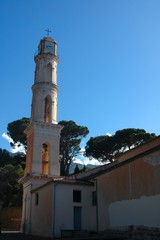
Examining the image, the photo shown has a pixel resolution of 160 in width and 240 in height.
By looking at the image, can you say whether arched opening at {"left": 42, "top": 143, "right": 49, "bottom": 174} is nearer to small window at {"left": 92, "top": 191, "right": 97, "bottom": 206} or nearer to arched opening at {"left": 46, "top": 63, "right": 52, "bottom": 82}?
arched opening at {"left": 46, "top": 63, "right": 52, "bottom": 82}

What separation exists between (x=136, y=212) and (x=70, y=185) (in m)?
6.18

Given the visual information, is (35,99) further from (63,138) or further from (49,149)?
(63,138)

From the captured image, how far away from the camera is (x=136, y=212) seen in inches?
617

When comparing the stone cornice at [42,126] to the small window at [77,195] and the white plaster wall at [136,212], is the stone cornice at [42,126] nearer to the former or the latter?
the small window at [77,195]

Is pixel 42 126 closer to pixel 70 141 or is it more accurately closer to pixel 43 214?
pixel 43 214

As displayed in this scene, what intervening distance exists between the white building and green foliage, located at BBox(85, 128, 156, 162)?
14822 millimetres

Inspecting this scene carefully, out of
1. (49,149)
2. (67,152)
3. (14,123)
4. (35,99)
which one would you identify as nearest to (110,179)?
(49,149)

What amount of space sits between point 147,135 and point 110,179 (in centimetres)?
2198

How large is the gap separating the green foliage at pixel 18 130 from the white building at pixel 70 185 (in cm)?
1912

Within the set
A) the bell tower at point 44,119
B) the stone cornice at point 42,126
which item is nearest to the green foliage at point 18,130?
the bell tower at point 44,119

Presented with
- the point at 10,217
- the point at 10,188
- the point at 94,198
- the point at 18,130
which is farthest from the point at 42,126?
the point at 18,130

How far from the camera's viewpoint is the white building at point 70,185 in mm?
15508

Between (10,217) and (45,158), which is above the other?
(45,158)

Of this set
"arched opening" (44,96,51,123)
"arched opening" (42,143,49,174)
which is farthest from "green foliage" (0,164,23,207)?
"arched opening" (44,96,51,123)
